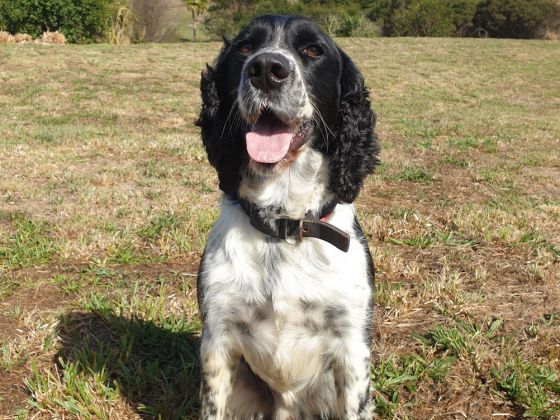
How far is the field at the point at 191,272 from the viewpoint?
2.97 meters

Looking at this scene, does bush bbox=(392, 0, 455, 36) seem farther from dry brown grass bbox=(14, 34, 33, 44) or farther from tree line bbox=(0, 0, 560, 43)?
dry brown grass bbox=(14, 34, 33, 44)

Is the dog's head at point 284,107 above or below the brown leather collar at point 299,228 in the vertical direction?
above

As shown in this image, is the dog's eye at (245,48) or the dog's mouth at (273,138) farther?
the dog's eye at (245,48)

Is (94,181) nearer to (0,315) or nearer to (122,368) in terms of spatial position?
(0,315)

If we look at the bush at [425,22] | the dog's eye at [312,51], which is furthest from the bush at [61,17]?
the dog's eye at [312,51]

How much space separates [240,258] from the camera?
2637 millimetres

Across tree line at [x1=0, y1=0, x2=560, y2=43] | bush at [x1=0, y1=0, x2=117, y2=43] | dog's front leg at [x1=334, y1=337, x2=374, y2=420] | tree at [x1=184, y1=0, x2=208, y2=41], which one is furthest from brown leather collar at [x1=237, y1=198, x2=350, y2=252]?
tree at [x1=184, y1=0, x2=208, y2=41]

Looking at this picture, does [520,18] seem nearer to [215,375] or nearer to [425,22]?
[425,22]

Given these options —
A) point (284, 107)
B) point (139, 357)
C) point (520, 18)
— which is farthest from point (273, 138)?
point (520, 18)

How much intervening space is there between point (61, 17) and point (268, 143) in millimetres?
28490

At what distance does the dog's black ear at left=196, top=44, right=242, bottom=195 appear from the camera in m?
2.84

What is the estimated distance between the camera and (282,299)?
2.54m

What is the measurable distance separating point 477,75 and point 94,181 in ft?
57.5

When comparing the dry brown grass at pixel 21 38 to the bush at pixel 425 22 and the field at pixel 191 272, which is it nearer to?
the field at pixel 191 272
